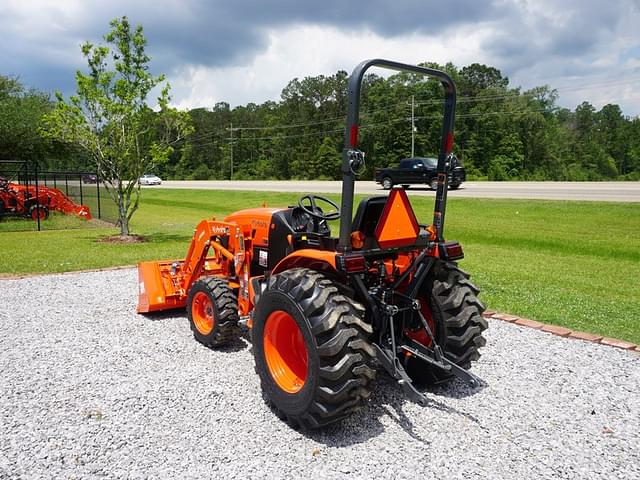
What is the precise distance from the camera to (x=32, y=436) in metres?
3.49

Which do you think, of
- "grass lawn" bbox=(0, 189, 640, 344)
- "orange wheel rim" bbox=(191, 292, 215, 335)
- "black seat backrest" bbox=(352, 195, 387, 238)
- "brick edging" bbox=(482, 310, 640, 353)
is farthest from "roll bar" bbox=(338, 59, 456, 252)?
"grass lawn" bbox=(0, 189, 640, 344)

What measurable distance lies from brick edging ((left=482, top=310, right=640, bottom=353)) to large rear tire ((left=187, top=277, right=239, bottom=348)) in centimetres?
324

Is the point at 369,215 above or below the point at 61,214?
above

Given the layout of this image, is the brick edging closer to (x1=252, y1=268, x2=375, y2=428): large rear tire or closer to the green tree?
(x1=252, y1=268, x2=375, y2=428): large rear tire

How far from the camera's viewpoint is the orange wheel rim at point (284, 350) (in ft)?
12.6

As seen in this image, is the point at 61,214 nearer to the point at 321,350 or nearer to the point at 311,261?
the point at 311,261

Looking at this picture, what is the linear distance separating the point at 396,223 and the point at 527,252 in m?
8.50

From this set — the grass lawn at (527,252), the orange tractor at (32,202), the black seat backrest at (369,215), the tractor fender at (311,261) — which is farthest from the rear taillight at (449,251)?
the orange tractor at (32,202)

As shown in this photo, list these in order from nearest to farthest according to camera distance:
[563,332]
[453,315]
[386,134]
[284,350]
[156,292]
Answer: [284,350]
[453,315]
[563,332]
[156,292]
[386,134]

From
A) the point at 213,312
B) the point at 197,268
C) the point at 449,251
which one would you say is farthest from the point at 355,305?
the point at 197,268

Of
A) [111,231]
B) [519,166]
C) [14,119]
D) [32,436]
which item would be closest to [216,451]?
[32,436]

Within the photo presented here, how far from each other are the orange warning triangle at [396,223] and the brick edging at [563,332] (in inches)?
113

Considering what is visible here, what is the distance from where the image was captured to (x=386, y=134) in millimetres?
9805

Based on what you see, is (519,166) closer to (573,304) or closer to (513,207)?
(513,207)
